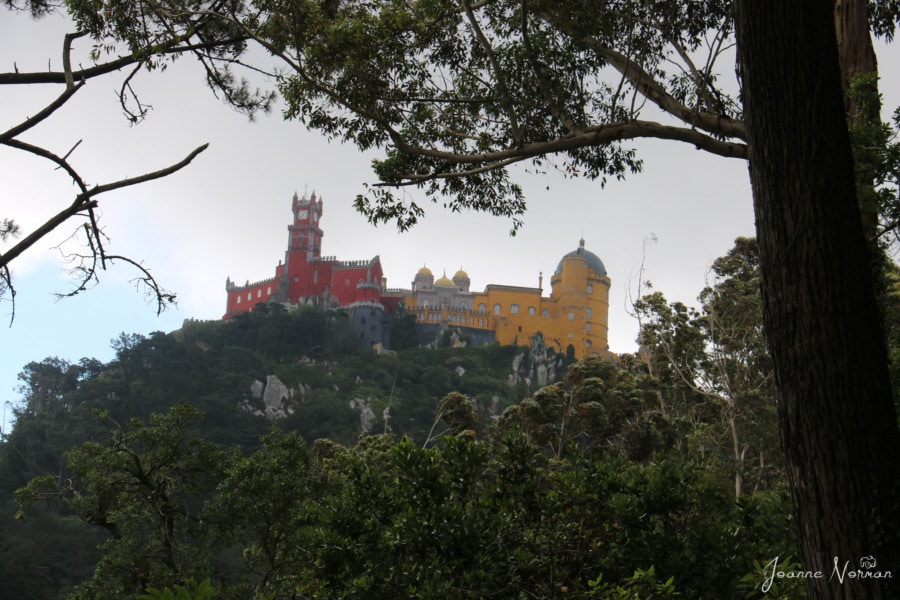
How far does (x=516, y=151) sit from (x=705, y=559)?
266 centimetres

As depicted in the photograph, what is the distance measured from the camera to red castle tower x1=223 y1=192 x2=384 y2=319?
51031 millimetres

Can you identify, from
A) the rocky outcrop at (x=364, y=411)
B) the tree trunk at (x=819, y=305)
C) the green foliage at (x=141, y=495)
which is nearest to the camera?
the tree trunk at (x=819, y=305)

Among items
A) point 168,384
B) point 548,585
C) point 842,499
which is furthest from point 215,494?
point 168,384

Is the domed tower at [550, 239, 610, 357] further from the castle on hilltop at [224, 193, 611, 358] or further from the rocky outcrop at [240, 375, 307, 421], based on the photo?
the rocky outcrop at [240, 375, 307, 421]

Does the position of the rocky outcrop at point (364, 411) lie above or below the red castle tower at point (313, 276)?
below

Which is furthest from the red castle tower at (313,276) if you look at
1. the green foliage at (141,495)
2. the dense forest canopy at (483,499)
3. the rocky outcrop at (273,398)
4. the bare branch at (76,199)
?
the bare branch at (76,199)

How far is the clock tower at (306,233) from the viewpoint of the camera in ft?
174

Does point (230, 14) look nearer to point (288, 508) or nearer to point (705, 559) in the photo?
point (705, 559)

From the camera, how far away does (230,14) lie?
5324 mm

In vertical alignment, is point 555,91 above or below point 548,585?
above

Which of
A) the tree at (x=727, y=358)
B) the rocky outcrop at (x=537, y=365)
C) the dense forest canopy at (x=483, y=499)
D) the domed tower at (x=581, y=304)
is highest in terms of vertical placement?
the domed tower at (x=581, y=304)

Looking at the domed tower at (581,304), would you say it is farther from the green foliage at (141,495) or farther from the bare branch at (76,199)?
the bare branch at (76,199)

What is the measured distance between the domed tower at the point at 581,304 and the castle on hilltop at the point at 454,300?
2.3 inches

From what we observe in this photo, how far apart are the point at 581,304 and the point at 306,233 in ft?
59.6
